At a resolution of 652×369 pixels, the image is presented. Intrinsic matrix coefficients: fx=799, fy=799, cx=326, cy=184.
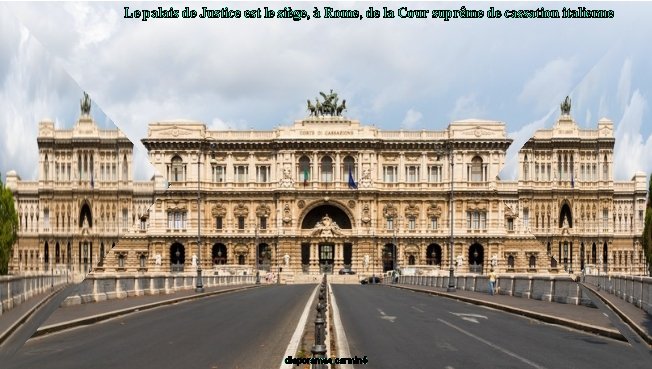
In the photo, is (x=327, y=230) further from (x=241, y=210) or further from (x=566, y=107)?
(x=566, y=107)

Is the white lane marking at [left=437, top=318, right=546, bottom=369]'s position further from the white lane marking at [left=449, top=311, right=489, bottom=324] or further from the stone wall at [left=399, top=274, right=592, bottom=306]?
the stone wall at [left=399, top=274, right=592, bottom=306]

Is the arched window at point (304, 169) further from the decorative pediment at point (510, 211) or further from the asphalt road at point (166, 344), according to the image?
the decorative pediment at point (510, 211)

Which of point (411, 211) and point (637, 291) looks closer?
point (637, 291)

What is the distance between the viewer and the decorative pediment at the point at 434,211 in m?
108

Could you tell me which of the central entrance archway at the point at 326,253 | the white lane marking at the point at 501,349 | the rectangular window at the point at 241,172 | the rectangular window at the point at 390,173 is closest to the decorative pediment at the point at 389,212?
the rectangular window at the point at 390,173

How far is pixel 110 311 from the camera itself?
2562cm

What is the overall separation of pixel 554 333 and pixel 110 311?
13.9m

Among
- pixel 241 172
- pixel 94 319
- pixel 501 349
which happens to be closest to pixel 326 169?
pixel 241 172

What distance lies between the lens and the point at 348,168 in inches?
4414

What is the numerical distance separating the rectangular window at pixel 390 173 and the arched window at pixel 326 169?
762 centimetres

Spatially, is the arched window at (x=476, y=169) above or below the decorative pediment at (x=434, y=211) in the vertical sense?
above

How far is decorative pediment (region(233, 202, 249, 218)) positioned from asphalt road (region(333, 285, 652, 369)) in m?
86.6

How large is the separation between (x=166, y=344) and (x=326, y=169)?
96707 millimetres

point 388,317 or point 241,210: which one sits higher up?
point 241,210
